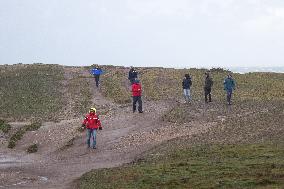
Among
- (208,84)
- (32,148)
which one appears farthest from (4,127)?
(208,84)

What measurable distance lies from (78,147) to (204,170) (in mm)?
12416

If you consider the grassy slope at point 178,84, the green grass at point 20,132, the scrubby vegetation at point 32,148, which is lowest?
the scrubby vegetation at point 32,148

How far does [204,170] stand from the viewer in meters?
21.1

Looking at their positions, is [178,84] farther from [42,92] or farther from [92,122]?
[92,122]

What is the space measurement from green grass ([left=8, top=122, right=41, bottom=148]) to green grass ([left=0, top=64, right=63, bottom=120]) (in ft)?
14.4

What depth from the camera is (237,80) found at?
6394cm

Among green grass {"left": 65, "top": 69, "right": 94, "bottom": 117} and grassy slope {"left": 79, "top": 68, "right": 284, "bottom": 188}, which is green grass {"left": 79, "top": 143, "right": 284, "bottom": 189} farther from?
green grass {"left": 65, "top": 69, "right": 94, "bottom": 117}

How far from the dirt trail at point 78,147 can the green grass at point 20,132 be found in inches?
16.7

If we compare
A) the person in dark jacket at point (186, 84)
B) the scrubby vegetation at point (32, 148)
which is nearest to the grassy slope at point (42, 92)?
the person in dark jacket at point (186, 84)

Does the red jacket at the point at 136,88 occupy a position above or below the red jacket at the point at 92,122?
above

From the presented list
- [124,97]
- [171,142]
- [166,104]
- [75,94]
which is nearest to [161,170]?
[171,142]

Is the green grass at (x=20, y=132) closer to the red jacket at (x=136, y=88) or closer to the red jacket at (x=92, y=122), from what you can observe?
the red jacket at (x=92, y=122)

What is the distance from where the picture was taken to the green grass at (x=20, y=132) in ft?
115

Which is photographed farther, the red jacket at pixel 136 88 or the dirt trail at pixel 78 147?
the red jacket at pixel 136 88
